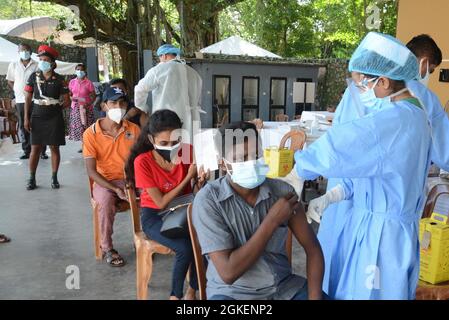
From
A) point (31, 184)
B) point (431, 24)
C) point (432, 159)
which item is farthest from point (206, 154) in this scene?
point (431, 24)

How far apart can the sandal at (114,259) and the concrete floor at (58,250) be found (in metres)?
0.04

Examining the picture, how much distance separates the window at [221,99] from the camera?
7.54 metres

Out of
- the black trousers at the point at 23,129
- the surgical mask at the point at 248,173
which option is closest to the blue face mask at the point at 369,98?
the surgical mask at the point at 248,173

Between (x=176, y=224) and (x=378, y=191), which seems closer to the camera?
(x=378, y=191)

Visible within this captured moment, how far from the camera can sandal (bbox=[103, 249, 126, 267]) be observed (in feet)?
10.0

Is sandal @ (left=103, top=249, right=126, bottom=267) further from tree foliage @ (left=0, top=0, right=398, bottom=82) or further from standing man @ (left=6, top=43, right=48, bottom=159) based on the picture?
tree foliage @ (left=0, top=0, right=398, bottom=82)

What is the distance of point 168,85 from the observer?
4.59 metres

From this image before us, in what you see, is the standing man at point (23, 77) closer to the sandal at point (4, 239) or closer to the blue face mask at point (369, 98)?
the sandal at point (4, 239)

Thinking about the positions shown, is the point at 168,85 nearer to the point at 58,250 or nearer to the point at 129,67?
the point at 58,250

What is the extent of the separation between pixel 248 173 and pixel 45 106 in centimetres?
391

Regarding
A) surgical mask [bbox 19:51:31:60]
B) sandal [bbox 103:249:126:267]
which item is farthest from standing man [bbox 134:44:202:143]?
surgical mask [bbox 19:51:31:60]

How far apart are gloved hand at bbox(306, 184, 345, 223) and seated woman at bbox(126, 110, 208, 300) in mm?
956

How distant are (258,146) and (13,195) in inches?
157
